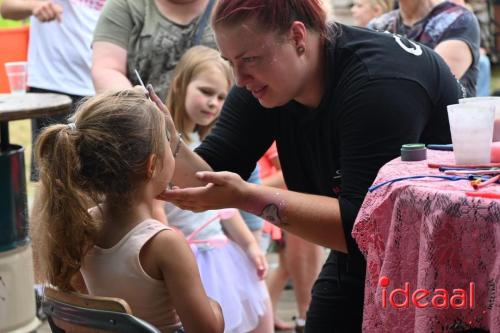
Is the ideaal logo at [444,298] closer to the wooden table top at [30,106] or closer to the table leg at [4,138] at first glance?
the wooden table top at [30,106]

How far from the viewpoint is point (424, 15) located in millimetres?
4238

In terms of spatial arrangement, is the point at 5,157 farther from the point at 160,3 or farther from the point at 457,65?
the point at 457,65

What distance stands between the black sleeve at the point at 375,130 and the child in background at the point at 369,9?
309cm

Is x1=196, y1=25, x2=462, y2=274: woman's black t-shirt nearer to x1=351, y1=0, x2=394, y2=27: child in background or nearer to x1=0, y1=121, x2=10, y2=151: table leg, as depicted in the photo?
x1=0, y1=121, x2=10, y2=151: table leg

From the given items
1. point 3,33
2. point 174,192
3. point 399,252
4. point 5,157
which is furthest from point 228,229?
point 3,33

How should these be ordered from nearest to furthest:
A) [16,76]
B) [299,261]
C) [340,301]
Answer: [340,301] → [16,76] → [299,261]

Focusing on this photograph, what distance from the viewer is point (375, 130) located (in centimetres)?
252

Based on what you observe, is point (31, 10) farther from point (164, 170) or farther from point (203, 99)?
point (164, 170)

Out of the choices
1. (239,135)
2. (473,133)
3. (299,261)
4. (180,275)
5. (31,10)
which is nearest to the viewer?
(473,133)

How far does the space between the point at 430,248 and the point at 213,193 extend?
0.85 metres

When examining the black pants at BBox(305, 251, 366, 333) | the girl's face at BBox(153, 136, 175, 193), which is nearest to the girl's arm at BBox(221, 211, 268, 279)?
the black pants at BBox(305, 251, 366, 333)

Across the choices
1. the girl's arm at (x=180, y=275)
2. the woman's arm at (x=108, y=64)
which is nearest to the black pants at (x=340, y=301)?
the girl's arm at (x=180, y=275)

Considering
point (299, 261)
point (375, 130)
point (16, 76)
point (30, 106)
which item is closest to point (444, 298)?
point (375, 130)

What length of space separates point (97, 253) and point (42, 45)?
9.43 feet
